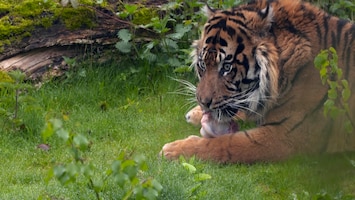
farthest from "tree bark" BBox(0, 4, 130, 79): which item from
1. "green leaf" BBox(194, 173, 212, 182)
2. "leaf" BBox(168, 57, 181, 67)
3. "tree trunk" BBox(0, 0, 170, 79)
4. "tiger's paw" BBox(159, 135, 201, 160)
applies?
"green leaf" BBox(194, 173, 212, 182)

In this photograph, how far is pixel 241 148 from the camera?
5328 millimetres

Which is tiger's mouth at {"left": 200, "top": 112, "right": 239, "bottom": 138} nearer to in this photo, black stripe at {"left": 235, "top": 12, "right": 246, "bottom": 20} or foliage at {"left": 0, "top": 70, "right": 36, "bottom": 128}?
black stripe at {"left": 235, "top": 12, "right": 246, "bottom": 20}

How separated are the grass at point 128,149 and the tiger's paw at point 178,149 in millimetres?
92

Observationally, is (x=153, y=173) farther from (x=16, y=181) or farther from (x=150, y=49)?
(x=150, y=49)

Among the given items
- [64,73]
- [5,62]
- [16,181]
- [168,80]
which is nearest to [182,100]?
[168,80]

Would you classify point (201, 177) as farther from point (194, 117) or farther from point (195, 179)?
point (194, 117)

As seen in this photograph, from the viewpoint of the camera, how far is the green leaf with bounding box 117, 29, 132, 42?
22.6ft

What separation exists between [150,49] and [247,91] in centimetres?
194

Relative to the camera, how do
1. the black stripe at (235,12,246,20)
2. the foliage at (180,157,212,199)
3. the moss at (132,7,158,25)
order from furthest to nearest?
the moss at (132,7,158,25) → the black stripe at (235,12,246,20) → the foliage at (180,157,212,199)

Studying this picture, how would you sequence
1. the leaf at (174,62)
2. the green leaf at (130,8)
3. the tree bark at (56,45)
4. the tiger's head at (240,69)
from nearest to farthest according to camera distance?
the tiger's head at (240,69), the tree bark at (56,45), the green leaf at (130,8), the leaf at (174,62)

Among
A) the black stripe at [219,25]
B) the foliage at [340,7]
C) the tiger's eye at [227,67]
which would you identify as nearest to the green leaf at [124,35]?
the black stripe at [219,25]

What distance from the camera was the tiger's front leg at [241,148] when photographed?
17.4ft

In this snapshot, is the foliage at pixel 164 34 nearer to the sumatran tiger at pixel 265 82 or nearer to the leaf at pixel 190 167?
the sumatran tiger at pixel 265 82

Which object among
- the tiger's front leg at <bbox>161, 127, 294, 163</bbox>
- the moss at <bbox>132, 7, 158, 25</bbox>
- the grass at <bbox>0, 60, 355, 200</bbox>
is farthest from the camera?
the moss at <bbox>132, 7, 158, 25</bbox>
